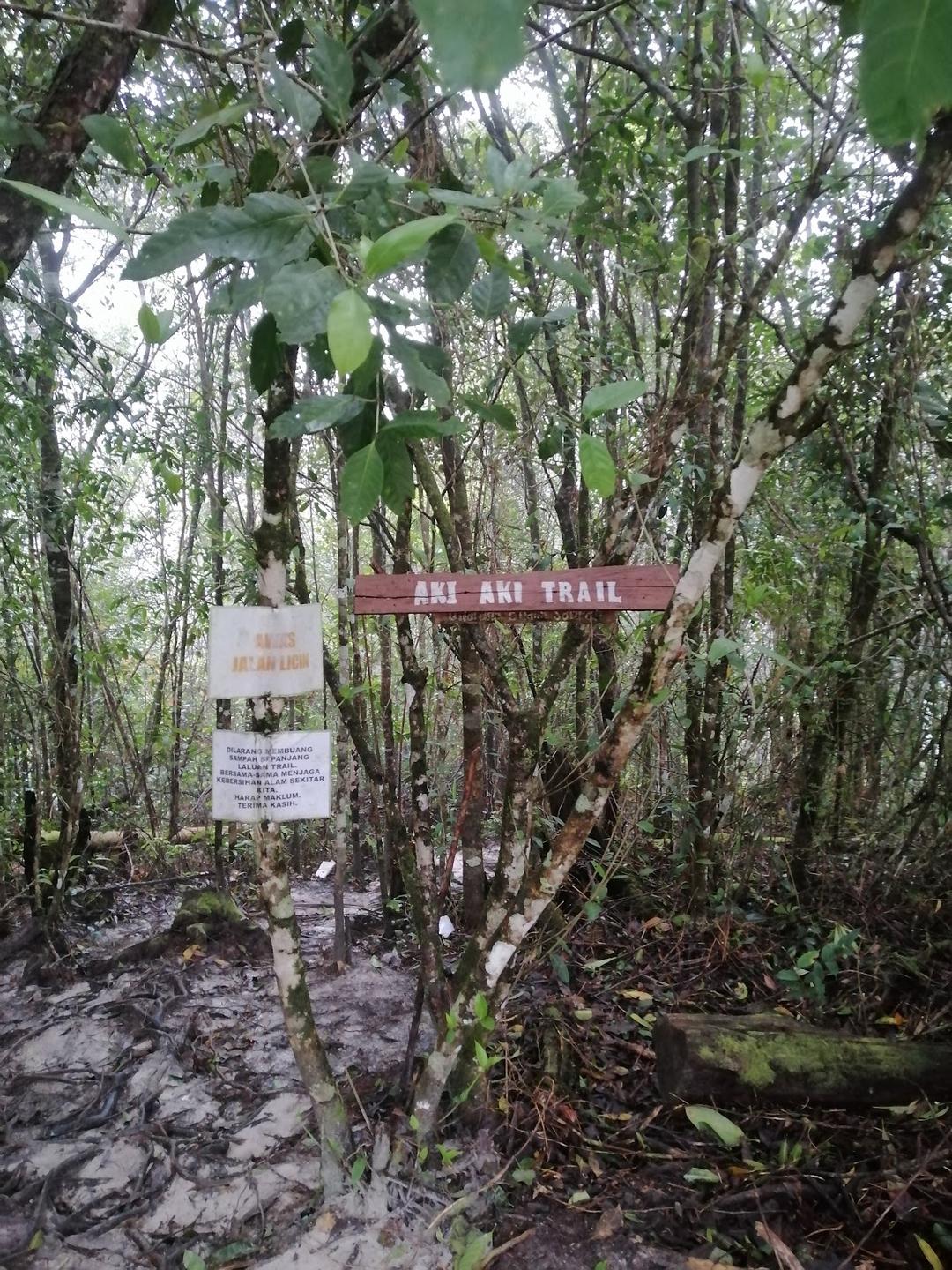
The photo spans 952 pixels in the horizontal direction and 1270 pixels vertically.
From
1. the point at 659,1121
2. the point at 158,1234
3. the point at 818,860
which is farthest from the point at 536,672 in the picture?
the point at 158,1234

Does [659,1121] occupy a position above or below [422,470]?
below

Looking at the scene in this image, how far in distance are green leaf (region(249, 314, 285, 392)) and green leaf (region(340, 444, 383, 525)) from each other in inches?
17.6

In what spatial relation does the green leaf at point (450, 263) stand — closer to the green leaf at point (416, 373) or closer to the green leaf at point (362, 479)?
the green leaf at point (416, 373)

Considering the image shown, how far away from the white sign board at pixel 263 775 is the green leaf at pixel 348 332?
1.48 metres

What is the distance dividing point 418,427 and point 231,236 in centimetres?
36

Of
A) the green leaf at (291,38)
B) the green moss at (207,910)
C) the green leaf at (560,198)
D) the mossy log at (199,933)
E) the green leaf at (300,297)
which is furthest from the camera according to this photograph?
the green moss at (207,910)

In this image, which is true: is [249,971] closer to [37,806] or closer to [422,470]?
[37,806]

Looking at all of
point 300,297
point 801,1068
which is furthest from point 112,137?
point 801,1068

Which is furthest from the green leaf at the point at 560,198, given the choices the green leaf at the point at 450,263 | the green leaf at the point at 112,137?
the green leaf at the point at 112,137

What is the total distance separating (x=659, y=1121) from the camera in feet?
8.66

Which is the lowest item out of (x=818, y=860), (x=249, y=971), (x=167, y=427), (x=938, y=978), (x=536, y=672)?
(x=249, y=971)

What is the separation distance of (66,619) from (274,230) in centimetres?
431

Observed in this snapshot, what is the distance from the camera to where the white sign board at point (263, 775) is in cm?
213

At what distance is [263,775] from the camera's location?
7.01 ft
